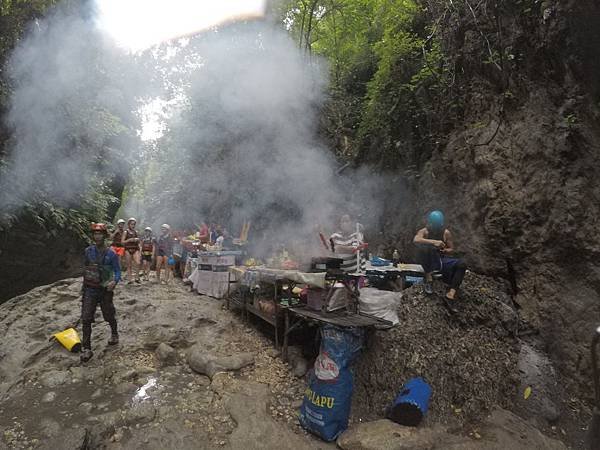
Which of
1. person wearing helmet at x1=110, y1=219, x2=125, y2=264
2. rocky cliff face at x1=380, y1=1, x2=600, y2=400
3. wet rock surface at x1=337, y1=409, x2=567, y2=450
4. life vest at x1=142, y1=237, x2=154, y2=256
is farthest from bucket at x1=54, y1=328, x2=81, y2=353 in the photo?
rocky cliff face at x1=380, y1=1, x2=600, y2=400

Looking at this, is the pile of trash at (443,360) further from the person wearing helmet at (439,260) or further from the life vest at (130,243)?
the life vest at (130,243)

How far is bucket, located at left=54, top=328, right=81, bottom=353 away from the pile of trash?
3.68 m

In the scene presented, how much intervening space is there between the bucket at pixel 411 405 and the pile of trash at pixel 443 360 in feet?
0.52

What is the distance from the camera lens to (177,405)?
12.1 feet

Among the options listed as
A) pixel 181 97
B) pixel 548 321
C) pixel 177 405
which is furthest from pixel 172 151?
pixel 548 321

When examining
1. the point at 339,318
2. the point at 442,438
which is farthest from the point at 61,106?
the point at 442,438

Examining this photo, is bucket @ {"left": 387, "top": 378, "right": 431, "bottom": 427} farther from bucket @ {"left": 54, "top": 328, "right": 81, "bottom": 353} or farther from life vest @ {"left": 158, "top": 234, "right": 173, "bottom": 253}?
life vest @ {"left": 158, "top": 234, "right": 173, "bottom": 253}

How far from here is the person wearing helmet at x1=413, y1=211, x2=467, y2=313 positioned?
13.4 ft

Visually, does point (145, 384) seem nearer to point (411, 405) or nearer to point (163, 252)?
point (411, 405)

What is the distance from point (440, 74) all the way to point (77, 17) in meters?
7.41

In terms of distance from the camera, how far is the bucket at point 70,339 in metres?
4.65

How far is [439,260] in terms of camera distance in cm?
415

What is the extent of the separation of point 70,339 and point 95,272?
1.02 meters

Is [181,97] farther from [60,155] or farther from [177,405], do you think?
[177,405]
